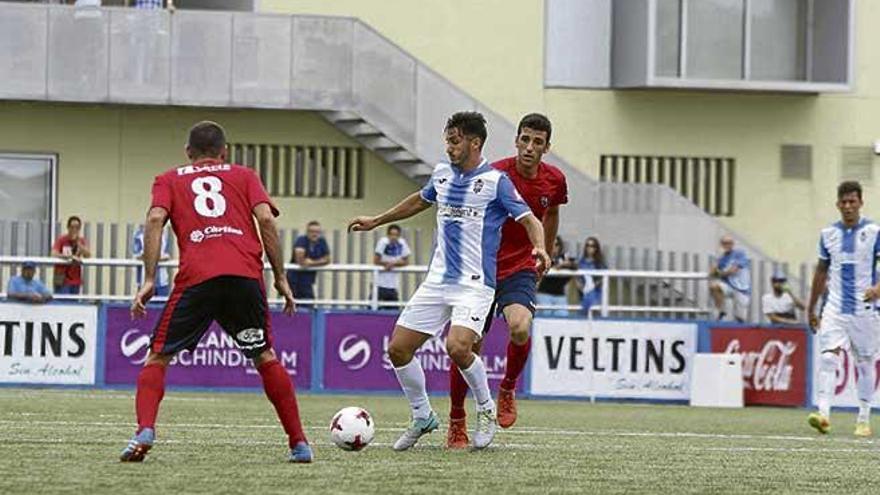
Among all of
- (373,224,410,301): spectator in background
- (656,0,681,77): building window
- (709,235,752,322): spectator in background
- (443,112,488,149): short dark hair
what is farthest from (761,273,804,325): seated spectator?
(443,112,488,149): short dark hair

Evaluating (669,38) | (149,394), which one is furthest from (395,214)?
(669,38)

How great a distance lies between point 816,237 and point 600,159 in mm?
3864

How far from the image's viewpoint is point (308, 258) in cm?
2881

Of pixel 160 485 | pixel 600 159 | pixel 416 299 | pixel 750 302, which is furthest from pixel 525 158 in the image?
pixel 600 159

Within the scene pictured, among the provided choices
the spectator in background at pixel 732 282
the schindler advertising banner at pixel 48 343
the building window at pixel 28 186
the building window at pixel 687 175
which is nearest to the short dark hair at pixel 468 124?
the schindler advertising banner at pixel 48 343

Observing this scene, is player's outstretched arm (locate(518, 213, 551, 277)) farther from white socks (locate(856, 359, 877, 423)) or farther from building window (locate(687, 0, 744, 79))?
building window (locate(687, 0, 744, 79))

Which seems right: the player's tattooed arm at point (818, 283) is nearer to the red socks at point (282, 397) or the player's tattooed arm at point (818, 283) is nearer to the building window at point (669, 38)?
the red socks at point (282, 397)

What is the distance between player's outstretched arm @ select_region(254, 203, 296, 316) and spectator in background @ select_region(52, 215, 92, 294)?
1525 cm

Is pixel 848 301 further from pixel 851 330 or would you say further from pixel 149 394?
pixel 149 394

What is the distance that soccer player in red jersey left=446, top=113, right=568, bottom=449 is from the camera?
15.0 meters

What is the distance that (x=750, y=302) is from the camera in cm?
2998

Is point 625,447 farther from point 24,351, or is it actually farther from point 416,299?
point 24,351

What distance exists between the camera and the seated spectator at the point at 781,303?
29188 mm

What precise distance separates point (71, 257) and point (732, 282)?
28.0 feet
